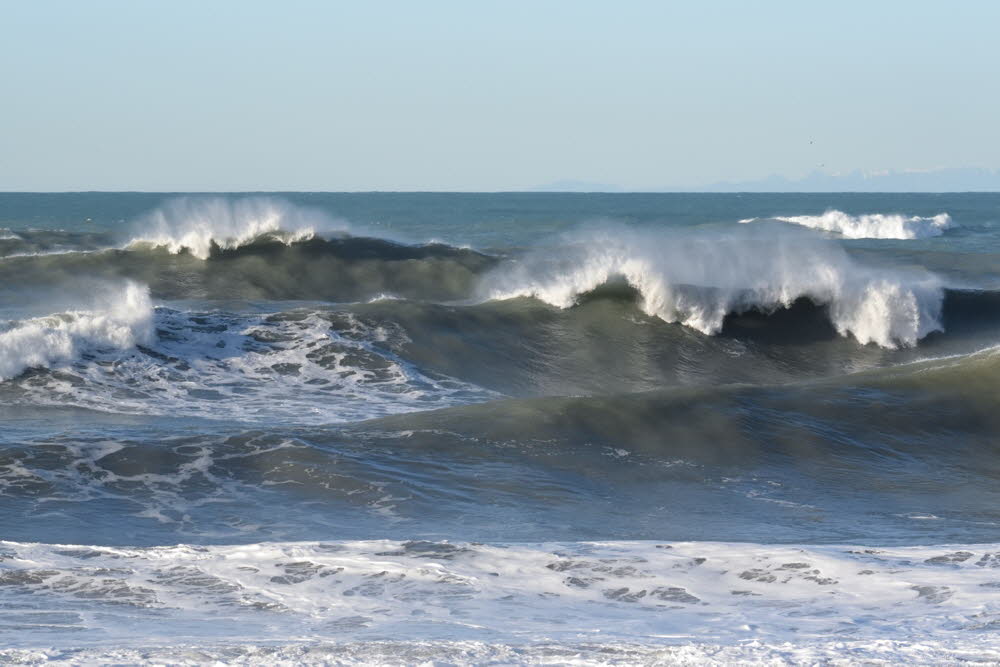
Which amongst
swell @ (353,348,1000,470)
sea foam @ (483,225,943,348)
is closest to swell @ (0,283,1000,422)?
sea foam @ (483,225,943,348)

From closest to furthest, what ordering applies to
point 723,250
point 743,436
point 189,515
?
1. point 189,515
2. point 743,436
3. point 723,250

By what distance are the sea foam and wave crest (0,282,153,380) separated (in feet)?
22.5

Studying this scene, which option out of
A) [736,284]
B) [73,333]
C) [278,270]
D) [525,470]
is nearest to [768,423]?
[525,470]

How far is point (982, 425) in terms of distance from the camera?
13430 millimetres

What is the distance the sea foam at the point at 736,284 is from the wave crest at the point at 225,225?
20.8 ft

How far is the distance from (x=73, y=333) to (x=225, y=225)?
1200 centimetres

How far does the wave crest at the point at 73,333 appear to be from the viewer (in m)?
14.7

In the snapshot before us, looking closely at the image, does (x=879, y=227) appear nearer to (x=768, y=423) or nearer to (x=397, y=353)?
(x=397, y=353)

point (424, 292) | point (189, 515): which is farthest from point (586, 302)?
point (189, 515)

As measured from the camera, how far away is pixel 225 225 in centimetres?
2728

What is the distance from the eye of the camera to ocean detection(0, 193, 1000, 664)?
679 cm

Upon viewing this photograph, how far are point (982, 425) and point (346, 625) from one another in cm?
894

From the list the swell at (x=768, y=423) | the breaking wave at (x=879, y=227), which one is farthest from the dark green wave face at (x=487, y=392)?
the breaking wave at (x=879, y=227)

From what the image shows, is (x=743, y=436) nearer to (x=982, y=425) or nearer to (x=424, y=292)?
(x=982, y=425)
